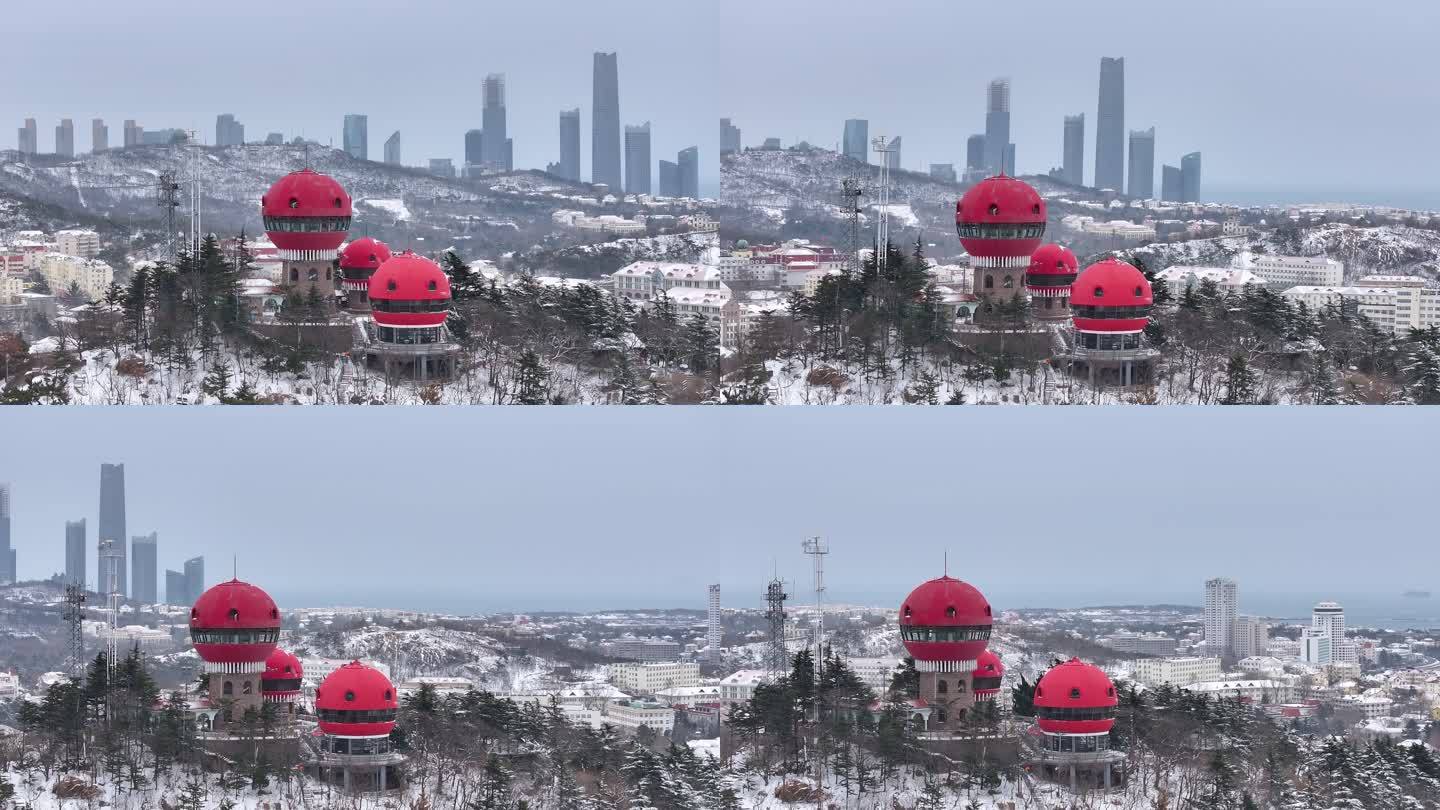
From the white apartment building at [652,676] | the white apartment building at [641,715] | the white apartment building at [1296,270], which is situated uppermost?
the white apartment building at [1296,270]

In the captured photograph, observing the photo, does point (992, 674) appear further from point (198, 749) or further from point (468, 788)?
point (198, 749)

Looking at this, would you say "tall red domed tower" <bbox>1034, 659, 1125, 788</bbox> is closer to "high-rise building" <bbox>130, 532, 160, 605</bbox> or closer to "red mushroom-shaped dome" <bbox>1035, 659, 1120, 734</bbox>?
"red mushroom-shaped dome" <bbox>1035, 659, 1120, 734</bbox>

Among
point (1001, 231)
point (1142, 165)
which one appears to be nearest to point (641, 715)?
point (1001, 231)

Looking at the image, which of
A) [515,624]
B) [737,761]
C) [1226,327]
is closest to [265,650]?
[737,761]

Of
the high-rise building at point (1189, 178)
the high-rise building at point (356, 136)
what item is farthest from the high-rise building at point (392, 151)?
the high-rise building at point (1189, 178)

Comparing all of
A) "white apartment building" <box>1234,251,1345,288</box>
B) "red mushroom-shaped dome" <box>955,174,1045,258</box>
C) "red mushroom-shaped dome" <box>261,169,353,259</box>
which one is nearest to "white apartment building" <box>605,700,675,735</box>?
"red mushroom-shaped dome" <box>261,169,353,259</box>

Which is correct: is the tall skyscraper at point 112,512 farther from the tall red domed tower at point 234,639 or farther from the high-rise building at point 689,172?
the high-rise building at point 689,172
